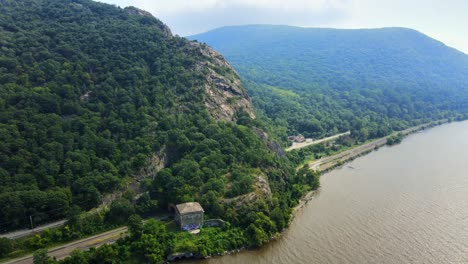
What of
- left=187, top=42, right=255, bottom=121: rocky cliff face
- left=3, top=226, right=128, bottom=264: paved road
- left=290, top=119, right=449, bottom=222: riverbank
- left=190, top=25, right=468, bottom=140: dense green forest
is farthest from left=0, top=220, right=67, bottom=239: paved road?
left=190, top=25, right=468, bottom=140: dense green forest

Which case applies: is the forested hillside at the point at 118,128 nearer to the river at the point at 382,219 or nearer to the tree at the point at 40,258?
the river at the point at 382,219

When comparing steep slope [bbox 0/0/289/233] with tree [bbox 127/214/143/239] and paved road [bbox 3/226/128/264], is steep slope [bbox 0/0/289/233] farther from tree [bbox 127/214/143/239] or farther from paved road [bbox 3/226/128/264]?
tree [bbox 127/214/143/239]

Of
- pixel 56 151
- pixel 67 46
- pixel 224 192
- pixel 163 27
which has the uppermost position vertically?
pixel 163 27

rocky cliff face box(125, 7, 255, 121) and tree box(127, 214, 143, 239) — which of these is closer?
tree box(127, 214, 143, 239)

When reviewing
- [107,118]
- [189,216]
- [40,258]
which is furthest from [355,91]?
[40,258]

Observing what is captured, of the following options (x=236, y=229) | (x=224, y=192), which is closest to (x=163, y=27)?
(x=224, y=192)

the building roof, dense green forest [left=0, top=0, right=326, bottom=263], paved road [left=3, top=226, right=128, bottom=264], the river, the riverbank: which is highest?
dense green forest [left=0, top=0, right=326, bottom=263]

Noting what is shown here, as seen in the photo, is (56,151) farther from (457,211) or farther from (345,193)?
(457,211)
